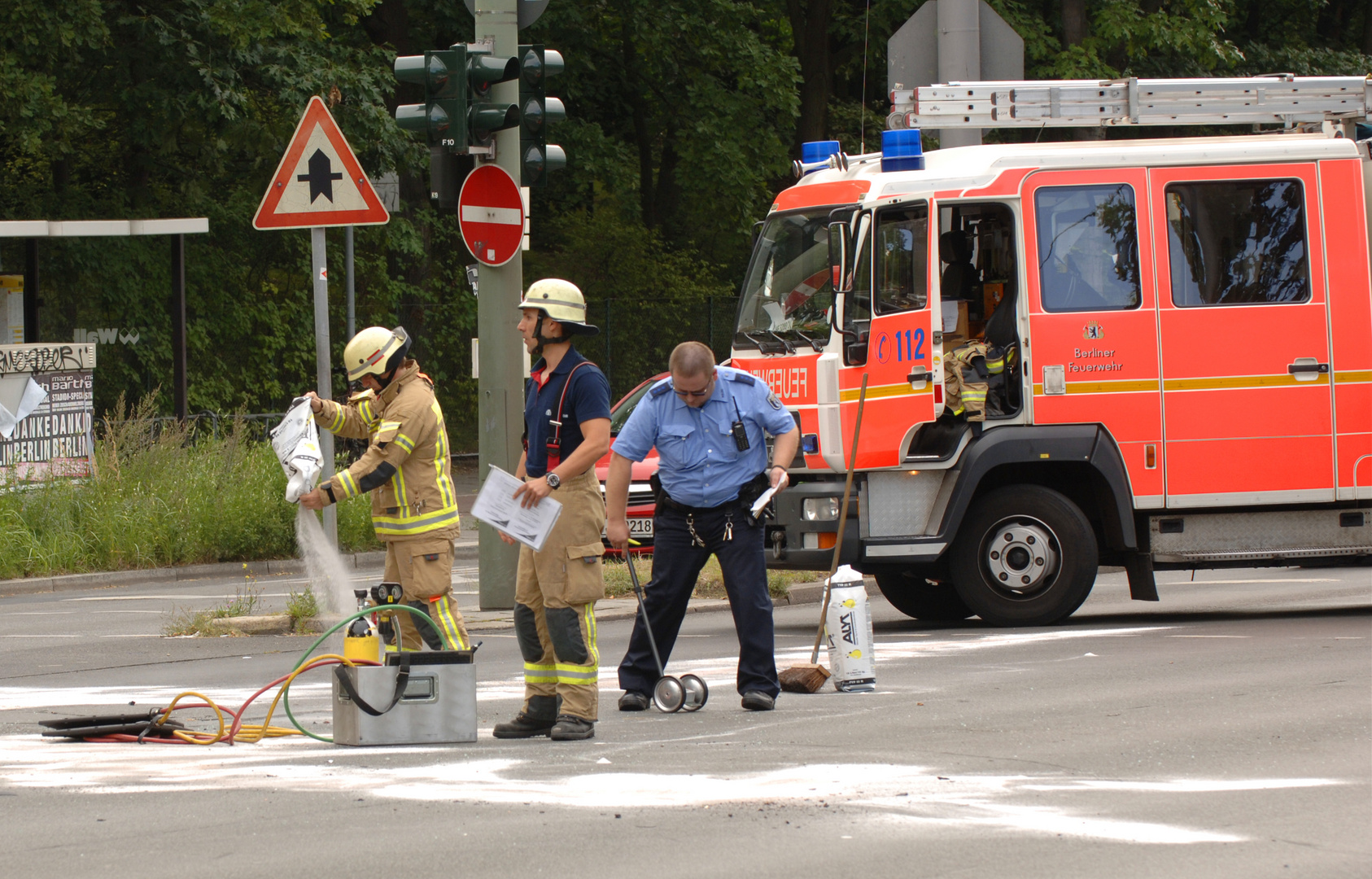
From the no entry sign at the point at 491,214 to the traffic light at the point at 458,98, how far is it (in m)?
0.22

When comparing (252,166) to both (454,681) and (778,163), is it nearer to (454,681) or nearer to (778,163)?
(778,163)

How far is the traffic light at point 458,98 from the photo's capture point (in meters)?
11.9

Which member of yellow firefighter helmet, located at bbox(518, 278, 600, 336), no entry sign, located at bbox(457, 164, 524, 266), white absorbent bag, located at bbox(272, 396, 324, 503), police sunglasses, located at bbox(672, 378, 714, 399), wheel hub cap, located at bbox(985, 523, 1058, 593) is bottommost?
wheel hub cap, located at bbox(985, 523, 1058, 593)

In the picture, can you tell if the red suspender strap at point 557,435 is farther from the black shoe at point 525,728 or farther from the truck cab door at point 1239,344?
the truck cab door at point 1239,344

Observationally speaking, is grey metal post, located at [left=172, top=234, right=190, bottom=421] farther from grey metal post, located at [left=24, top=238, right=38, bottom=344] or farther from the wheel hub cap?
the wheel hub cap

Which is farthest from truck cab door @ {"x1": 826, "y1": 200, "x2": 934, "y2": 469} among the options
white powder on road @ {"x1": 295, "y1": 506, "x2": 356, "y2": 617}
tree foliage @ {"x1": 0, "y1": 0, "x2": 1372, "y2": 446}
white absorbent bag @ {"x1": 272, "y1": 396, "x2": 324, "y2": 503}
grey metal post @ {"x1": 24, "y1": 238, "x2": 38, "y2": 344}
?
tree foliage @ {"x1": 0, "y1": 0, "x2": 1372, "y2": 446}

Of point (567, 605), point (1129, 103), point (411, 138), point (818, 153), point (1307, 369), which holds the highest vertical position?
point (411, 138)

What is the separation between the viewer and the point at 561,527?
25.2ft

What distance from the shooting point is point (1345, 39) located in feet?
118

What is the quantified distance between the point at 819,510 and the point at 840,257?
1620mm

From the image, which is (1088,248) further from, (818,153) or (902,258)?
(818,153)

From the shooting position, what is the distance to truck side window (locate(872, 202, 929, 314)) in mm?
11289

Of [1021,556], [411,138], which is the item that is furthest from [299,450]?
[411,138]

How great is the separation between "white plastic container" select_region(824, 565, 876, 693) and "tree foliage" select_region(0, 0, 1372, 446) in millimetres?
16259
